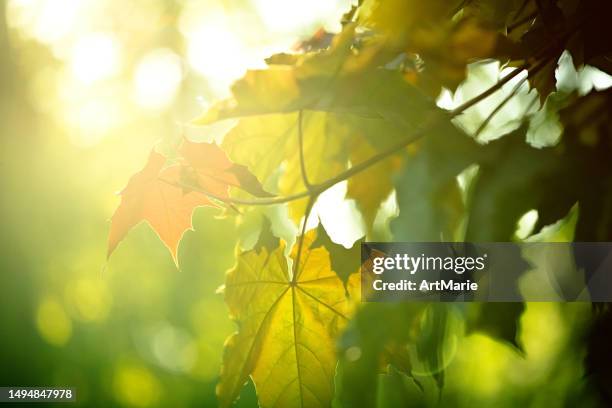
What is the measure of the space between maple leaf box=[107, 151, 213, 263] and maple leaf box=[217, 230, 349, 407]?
8 centimetres

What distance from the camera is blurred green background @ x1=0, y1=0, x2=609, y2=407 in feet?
2.17

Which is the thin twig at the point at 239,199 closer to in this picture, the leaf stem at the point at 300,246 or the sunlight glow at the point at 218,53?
the leaf stem at the point at 300,246

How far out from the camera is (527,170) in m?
0.47

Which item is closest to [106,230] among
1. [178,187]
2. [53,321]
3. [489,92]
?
[53,321]

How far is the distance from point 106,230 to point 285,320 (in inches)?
12.8

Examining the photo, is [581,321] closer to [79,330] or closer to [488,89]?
[488,89]

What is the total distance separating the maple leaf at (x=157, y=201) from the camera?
0.52 m

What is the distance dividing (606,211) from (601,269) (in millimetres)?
149

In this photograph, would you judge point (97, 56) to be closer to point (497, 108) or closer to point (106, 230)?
point (106, 230)

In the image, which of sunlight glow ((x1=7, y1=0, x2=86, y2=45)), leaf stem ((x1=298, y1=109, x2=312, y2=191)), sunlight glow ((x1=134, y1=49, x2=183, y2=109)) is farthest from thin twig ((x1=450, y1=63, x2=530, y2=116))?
sunlight glow ((x1=7, y1=0, x2=86, y2=45))

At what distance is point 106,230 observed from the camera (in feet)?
2.42

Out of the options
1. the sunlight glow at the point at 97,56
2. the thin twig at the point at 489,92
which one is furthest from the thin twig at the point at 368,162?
the sunlight glow at the point at 97,56

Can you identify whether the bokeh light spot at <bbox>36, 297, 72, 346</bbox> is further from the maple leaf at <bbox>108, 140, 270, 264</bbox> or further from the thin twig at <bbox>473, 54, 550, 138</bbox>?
the thin twig at <bbox>473, 54, 550, 138</bbox>

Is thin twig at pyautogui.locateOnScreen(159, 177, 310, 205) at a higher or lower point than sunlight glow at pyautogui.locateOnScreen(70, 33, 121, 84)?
lower
